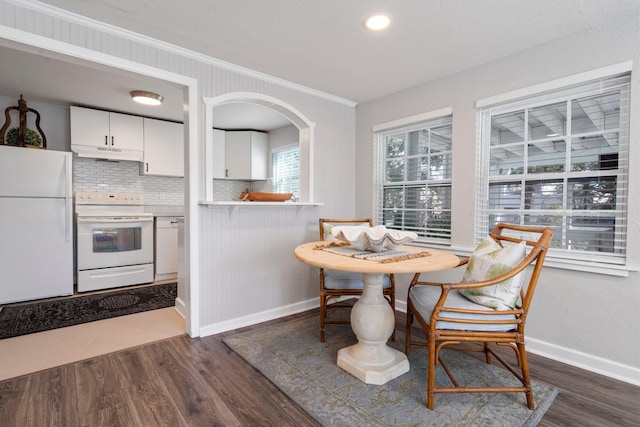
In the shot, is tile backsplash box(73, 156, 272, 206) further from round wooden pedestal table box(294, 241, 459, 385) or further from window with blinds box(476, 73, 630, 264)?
window with blinds box(476, 73, 630, 264)

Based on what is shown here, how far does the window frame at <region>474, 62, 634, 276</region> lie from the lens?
2068 mm

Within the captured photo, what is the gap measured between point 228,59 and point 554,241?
2967mm

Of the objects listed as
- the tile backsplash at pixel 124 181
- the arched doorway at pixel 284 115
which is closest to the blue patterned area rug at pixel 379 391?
the arched doorway at pixel 284 115

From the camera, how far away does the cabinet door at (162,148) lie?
14.9 ft

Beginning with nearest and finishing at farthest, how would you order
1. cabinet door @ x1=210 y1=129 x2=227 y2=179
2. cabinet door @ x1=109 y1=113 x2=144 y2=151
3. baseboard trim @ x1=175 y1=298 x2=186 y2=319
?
1. baseboard trim @ x1=175 y1=298 x2=186 y2=319
2. cabinet door @ x1=109 y1=113 x2=144 y2=151
3. cabinet door @ x1=210 y1=129 x2=227 y2=179

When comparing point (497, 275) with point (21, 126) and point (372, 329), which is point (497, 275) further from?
point (21, 126)

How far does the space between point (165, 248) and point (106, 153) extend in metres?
1.47

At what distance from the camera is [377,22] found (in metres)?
2.10

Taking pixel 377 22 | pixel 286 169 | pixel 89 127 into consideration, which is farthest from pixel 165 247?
pixel 377 22

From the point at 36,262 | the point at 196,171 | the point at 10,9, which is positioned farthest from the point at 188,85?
the point at 36,262

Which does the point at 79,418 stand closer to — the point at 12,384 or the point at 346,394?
the point at 12,384

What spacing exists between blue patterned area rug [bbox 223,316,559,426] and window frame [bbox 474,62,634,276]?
2.91ft

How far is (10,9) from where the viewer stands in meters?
1.90

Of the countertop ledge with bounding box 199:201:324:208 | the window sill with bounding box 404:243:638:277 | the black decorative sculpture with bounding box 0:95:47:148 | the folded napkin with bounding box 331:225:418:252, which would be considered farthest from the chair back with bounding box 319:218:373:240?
the black decorative sculpture with bounding box 0:95:47:148
